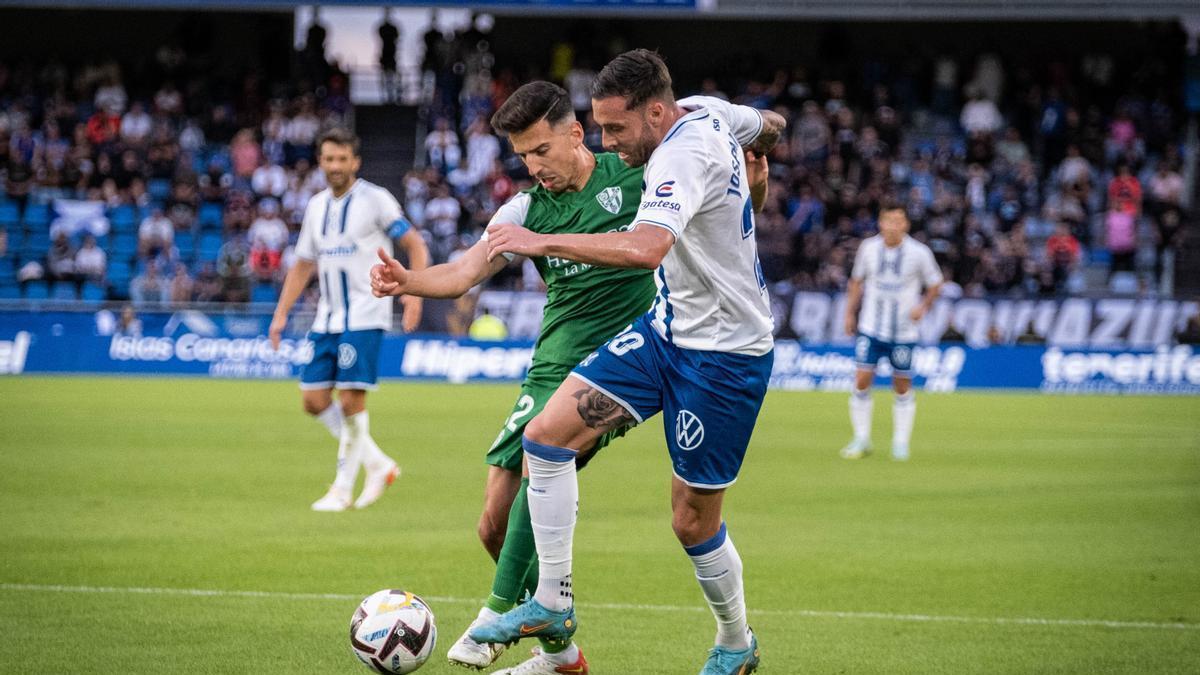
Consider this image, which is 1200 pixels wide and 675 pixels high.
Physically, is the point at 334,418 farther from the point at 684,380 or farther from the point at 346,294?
the point at 684,380

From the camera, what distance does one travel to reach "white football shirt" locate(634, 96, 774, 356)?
5.35 metres

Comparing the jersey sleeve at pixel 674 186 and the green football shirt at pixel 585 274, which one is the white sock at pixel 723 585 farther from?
the jersey sleeve at pixel 674 186

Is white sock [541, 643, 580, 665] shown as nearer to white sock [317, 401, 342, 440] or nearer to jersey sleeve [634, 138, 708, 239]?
jersey sleeve [634, 138, 708, 239]

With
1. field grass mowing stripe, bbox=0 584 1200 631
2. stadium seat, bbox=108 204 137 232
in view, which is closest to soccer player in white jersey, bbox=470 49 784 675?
field grass mowing stripe, bbox=0 584 1200 631

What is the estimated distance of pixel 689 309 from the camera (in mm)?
5574

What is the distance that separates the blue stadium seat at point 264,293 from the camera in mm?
26703

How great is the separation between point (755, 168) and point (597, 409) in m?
1.34

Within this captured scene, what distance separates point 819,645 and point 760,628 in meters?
0.42

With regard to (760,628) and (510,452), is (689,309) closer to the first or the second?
(510,452)

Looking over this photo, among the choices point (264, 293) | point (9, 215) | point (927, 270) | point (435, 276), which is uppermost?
point (435, 276)

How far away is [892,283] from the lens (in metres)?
15.3

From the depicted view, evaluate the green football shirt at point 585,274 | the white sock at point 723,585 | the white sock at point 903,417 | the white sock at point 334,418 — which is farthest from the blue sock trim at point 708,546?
the white sock at point 903,417

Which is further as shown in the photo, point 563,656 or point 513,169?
point 513,169

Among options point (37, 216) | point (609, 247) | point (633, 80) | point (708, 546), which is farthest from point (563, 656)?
point (37, 216)
